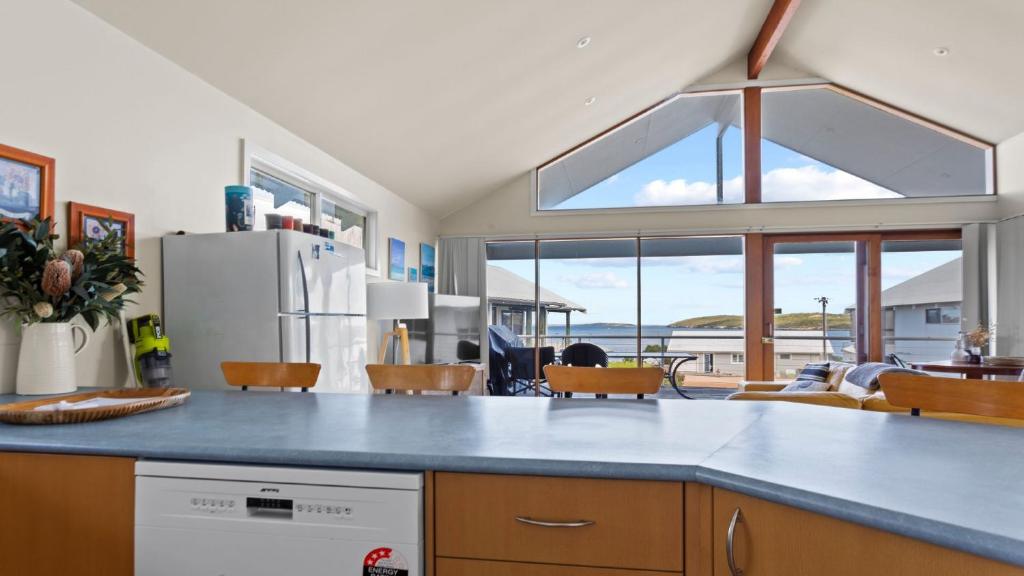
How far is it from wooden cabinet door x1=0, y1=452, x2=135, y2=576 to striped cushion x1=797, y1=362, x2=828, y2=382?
4695 mm

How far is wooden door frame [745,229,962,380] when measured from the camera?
20.1 ft

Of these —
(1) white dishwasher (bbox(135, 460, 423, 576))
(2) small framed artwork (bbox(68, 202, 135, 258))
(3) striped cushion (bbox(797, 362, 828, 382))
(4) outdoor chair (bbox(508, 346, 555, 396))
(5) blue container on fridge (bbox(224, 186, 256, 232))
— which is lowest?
(4) outdoor chair (bbox(508, 346, 555, 396))

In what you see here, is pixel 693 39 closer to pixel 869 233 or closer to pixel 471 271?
pixel 869 233

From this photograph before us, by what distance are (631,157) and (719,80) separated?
125 centimetres

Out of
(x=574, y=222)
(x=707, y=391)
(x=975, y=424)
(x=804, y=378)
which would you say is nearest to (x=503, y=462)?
(x=975, y=424)

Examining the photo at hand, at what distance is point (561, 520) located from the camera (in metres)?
1.11

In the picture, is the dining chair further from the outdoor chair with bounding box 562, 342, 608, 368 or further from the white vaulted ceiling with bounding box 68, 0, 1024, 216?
the outdoor chair with bounding box 562, 342, 608, 368

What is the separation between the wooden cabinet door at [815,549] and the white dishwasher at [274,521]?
566mm

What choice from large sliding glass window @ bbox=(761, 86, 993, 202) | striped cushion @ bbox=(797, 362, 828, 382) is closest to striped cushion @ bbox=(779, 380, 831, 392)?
striped cushion @ bbox=(797, 362, 828, 382)

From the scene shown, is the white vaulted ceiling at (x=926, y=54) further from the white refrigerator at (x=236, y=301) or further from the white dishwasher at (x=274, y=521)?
the white dishwasher at (x=274, y=521)

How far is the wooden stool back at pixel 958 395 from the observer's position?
5.06 ft

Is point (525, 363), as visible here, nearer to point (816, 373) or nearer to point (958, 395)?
point (816, 373)

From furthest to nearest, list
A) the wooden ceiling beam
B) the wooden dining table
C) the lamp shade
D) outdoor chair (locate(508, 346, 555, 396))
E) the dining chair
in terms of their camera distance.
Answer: outdoor chair (locate(508, 346, 555, 396)) < the wooden ceiling beam < the lamp shade < the wooden dining table < the dining chair

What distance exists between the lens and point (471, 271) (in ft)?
22.4
